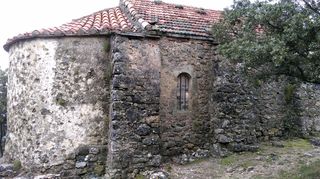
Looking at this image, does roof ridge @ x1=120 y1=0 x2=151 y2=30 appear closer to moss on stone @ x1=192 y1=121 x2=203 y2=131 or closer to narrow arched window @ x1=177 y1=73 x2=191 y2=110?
narrow arched window @ x1=177 y1=73 x2=191 y2=110

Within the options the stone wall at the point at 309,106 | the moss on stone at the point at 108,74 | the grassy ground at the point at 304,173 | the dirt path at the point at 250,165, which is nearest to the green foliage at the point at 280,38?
the grassy ground at the point at 304,173

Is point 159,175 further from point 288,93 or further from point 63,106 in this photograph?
point 288,93

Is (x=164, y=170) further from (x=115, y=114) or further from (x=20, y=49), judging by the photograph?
(x=20, y=49)

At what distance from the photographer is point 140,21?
13.0 meters

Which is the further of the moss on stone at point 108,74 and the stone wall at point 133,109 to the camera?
the moss on stone at point 108,74

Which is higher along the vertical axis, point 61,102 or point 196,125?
point 61,102

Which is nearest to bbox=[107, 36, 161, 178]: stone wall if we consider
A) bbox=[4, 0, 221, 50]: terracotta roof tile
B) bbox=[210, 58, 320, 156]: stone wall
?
bbox=[4, 0, 221, 50]: terracotta roof tile

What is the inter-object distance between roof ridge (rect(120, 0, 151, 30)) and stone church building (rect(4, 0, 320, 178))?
0.06 metres

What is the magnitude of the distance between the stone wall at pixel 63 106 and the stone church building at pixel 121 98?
30 millimetres

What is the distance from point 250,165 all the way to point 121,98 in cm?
435

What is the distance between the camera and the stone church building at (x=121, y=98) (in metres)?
11.9

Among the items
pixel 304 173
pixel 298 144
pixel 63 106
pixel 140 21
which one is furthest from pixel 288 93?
pixel 63 106

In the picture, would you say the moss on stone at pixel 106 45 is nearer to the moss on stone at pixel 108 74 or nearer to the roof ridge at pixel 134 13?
the moss on stone at pixel 108 74

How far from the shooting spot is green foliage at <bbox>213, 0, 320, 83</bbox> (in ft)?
30.2
